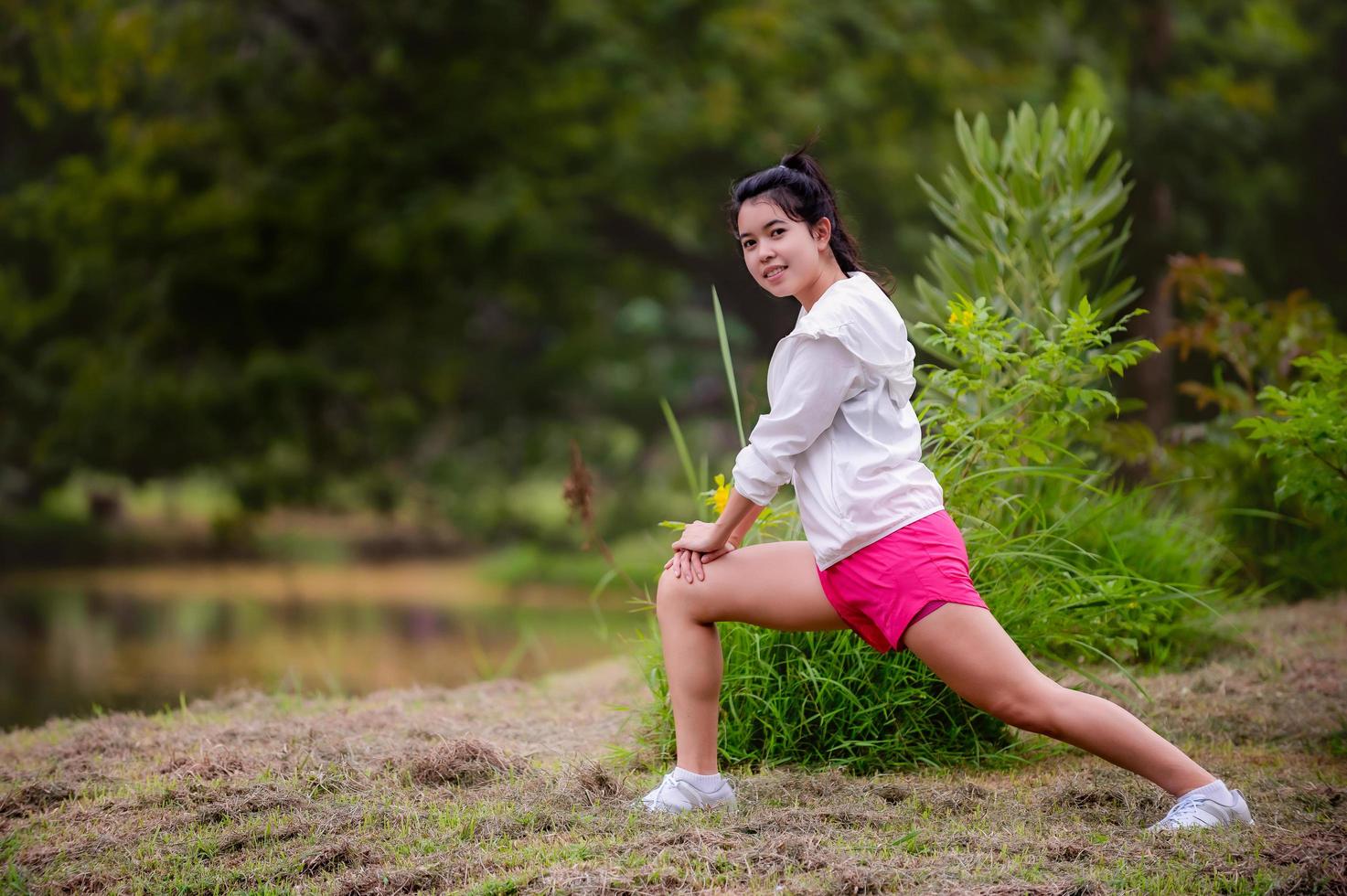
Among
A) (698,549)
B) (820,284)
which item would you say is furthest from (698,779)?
(820,284)

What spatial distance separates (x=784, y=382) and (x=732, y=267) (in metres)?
10.2

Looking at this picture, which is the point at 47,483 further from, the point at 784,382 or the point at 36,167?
the point at 784,382

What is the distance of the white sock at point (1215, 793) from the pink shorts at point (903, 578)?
49 centimetres

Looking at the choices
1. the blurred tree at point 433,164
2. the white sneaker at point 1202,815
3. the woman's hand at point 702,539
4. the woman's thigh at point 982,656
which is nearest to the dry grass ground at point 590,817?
the white sneaker at point 1202,815

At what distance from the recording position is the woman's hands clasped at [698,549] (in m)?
2.41

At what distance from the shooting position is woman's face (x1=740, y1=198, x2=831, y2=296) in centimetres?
240

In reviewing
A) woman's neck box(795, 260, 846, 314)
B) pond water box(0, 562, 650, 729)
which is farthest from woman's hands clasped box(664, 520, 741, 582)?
pond water box(0, 562, 650, 729)

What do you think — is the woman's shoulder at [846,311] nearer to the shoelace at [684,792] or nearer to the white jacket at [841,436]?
the white jacket at [841,436]

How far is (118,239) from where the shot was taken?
10734mm

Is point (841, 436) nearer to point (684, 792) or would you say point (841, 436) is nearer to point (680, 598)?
point (680, 598)

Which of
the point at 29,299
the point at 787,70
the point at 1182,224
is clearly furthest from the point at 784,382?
the point at 29,299

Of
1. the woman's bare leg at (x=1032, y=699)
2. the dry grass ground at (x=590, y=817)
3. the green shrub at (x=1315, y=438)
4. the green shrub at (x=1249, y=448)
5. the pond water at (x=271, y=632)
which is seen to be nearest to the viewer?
the dry grass ground at (x=590, y=817)

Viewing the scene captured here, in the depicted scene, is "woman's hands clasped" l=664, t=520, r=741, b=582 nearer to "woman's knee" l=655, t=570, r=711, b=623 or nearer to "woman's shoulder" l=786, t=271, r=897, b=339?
"woman's knee" l=655, t=570, r=711, b=623

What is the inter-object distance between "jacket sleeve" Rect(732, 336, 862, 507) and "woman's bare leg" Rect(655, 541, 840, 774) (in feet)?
0.52
